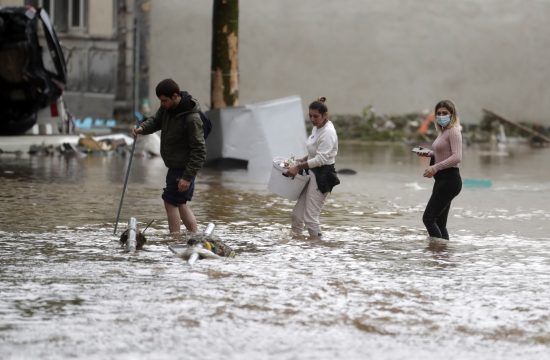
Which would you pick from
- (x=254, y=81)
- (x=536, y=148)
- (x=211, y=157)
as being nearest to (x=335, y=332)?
(x=211, y=157)

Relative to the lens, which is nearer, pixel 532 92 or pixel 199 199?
pixel 199 199

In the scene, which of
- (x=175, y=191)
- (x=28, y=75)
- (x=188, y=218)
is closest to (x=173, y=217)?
(x=188, y=218)

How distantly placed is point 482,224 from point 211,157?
8.31 m

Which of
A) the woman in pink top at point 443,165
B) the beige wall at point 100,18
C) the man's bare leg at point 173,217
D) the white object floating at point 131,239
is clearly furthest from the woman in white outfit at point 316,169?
the beige wall at point 100,18

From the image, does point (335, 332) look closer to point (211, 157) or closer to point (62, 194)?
point (62, 194)

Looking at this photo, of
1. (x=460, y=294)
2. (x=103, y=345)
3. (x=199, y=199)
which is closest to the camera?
(x=103, y=345)

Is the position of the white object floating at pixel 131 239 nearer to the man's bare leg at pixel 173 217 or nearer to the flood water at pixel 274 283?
the flood water at pixel 274 283

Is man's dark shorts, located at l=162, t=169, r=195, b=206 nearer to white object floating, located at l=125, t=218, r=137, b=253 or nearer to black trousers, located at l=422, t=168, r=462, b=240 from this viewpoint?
white object floating, located at l=125, t=218, r=137, b=253

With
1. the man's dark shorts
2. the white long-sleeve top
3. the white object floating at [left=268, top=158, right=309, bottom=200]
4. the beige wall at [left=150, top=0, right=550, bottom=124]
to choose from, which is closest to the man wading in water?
the man's dark shorts

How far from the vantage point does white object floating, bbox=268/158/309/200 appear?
1113cm

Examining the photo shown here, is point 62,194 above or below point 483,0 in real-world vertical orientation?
below

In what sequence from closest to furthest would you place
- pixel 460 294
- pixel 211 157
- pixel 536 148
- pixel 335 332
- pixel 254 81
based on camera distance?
1. pixel 335 332
2. pixel 460 294
3. pixel 211 157
4. pixel 536 148
5. pixel 254 81

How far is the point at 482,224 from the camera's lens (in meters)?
12.3

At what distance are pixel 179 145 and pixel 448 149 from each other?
2.32 meters
